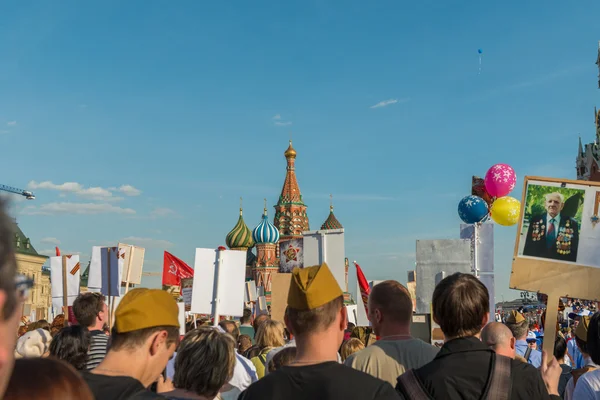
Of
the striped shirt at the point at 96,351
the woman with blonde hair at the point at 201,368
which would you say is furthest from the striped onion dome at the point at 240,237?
the woman with blonde hair at the point at 201,368

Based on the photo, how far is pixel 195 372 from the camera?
3.34 m

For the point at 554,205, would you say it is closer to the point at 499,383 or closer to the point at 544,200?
the point at 544,200

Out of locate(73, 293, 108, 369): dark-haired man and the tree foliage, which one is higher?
the tree foliage

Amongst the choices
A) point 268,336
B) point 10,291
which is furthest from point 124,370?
point 268,336

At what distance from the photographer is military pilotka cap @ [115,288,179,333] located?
285 cm

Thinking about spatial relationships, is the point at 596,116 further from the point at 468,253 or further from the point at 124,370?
the point at 124,370

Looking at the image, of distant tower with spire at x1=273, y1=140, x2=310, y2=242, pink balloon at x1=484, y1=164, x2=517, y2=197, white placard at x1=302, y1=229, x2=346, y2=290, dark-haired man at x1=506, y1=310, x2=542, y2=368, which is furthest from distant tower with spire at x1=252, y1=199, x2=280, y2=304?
dark-haired man at x1=506, y1=310, x2=542, y2=368

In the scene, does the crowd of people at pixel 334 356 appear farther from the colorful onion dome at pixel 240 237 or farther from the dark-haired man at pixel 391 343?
the colorful onion dome at pixel 240 237

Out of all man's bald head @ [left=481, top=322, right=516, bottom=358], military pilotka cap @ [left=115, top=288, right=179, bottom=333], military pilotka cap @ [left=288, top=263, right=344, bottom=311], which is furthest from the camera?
man's bald head @ [left=481, top=322, right=516, bottom=358]

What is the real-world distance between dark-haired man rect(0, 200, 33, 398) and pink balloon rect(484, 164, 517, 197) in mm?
12628

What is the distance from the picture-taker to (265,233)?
68.8m

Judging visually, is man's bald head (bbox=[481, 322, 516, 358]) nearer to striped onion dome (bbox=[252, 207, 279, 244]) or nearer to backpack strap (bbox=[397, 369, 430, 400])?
backpack strap (bbox=[397, 369, 430, 400])

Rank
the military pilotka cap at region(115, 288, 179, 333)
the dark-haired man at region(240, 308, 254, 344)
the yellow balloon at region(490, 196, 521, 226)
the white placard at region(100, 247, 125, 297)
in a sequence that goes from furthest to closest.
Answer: the yellow balloon at region(490, 196, 521, 226) < the dark-haired man at region(240, 308, 254, 344) < the white placard at region(100, 247, 125, 297) < the military pilotka cap at region(115, 288, 179, 333)

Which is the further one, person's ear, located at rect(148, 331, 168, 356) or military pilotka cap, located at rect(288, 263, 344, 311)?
person's ear, located at rect(148, 331, 168, 356)
